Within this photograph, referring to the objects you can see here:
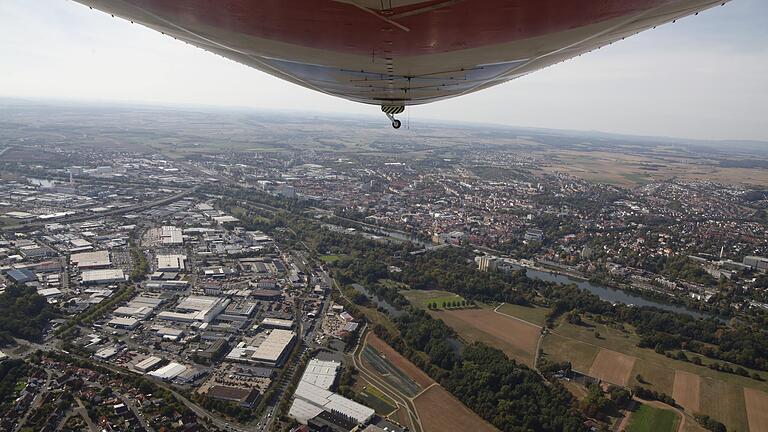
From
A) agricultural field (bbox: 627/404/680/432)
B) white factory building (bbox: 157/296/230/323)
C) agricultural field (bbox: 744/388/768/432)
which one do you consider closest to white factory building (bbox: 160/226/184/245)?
white factory building (bbox: 157/296/230/323)

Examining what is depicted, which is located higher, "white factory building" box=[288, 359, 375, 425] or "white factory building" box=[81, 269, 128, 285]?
"white factory building" box=[288, 359, 375, 425]

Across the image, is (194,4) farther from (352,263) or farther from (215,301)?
(352,263)

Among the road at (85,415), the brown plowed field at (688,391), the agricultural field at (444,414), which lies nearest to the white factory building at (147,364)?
the road at (85,415)

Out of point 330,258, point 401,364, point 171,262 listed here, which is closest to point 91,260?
point 171,262

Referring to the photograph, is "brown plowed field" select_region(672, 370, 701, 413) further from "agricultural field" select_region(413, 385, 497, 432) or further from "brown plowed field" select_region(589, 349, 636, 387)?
"agricultural field" select_region(413, 385, 497, 432)

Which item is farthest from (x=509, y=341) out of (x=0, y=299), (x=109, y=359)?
(x=0, y=299)

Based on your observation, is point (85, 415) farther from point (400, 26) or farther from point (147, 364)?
point (400, 26)
